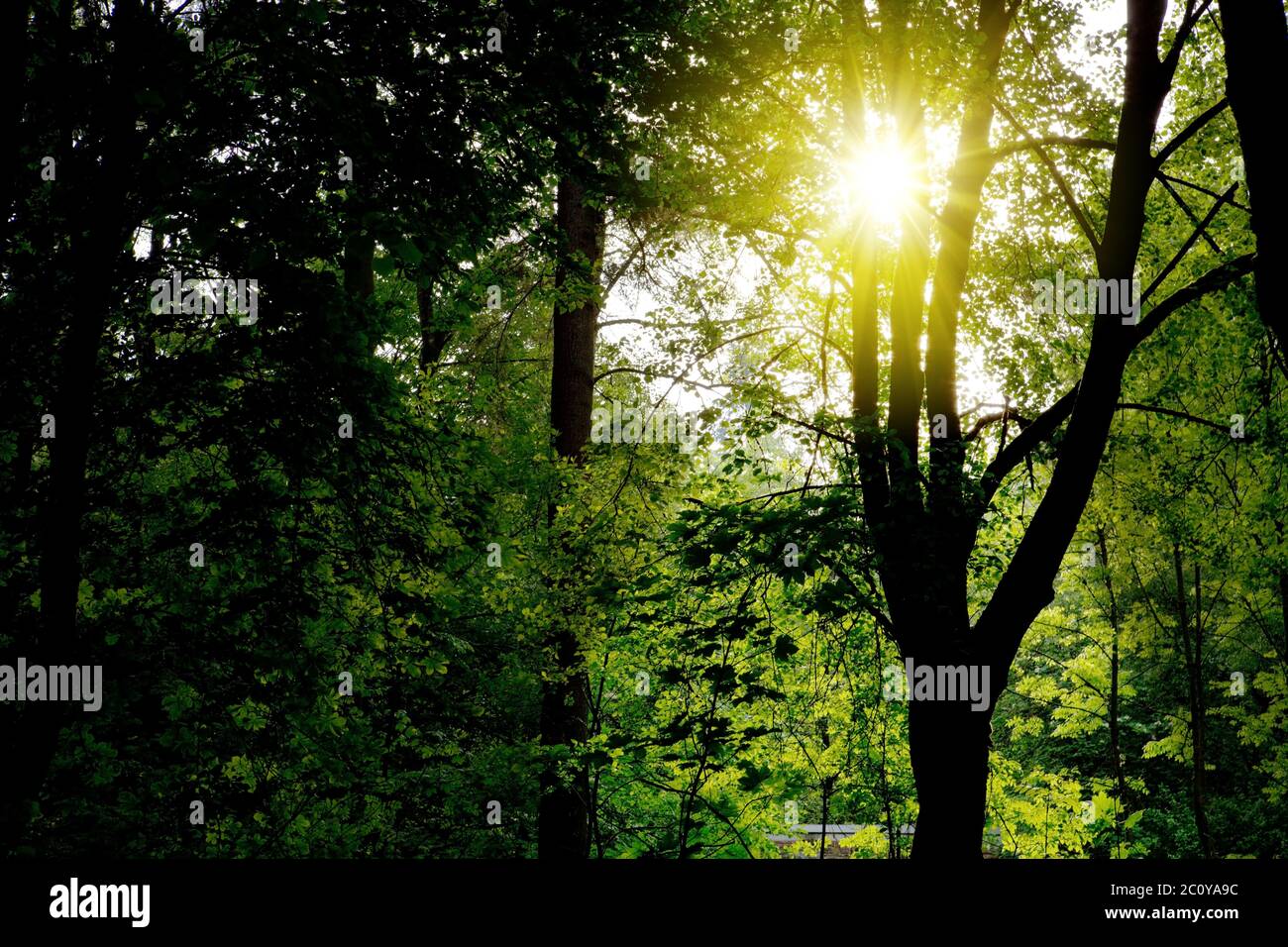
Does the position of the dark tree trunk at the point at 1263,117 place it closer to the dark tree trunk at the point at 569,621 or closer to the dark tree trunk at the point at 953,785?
the dark tree trunk at the point at 953,785

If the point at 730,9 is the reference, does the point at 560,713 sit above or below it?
below

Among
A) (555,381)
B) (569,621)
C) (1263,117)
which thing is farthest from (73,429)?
(555,381)

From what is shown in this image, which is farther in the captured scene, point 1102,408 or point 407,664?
point 407,664

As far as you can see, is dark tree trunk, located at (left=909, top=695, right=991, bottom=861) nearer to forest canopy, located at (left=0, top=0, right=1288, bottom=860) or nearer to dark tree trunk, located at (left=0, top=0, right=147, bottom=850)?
forest canopy, located at (left=0, top=0, right=1288, bottom=860)

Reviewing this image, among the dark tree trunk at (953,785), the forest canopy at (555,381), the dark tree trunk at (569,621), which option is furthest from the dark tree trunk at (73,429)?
the dark tree trunk at (953,785)

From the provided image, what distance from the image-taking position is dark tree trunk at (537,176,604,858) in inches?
337

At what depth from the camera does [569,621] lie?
911 cm

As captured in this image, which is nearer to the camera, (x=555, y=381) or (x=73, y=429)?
(x=73, y=429)

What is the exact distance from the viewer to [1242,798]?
62.2 ft

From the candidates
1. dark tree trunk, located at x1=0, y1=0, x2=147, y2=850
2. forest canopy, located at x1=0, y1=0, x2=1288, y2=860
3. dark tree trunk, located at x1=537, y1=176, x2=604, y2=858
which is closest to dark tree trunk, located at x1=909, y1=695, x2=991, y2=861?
forest canopy, located at x1=0, y1=0, x2=1288, y2=860

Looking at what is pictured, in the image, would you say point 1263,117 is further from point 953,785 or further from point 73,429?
point 73,429
